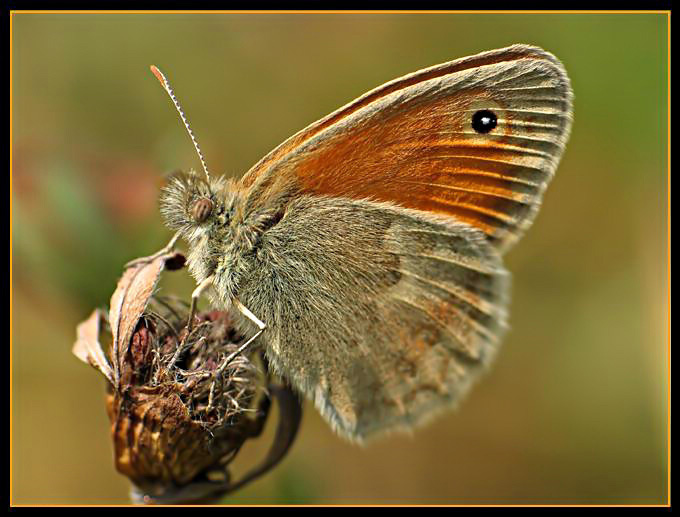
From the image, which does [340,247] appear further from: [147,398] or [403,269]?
[147,398]

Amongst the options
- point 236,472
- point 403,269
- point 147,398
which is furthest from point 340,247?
point 236,472

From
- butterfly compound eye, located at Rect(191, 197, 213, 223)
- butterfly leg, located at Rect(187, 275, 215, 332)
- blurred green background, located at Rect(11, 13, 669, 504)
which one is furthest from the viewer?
blurred green background, located at Rect(11, 13, 669, 504)

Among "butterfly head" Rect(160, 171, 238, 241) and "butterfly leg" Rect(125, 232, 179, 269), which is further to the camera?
"butterfly head" Rect(160, 171, 238, 241)

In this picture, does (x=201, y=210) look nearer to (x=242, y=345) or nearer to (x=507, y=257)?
(x=242, y=345)

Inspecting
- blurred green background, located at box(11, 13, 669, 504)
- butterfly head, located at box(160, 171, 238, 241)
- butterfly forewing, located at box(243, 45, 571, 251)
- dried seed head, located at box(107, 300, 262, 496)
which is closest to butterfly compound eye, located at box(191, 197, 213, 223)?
butterfly head, located at box(160, 171, 238, 241)

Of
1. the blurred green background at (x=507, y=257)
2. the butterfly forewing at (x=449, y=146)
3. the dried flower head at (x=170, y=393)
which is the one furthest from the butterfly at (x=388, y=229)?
the blurred green background at (x=507, y=257)

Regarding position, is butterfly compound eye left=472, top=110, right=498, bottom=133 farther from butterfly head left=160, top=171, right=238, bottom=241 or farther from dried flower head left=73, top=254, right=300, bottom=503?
dried flower head left=73, top=254, right=300, bottom=503
